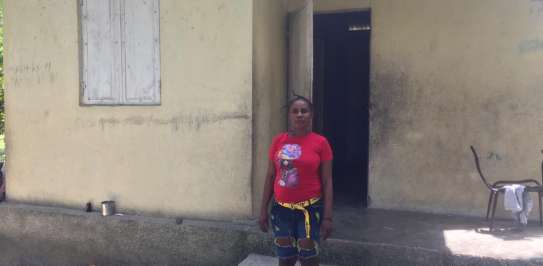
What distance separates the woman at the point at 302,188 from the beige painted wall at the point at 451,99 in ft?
7.48

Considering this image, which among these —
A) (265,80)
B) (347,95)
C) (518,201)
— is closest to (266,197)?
(265,80)

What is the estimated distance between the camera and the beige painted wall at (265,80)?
4.30m

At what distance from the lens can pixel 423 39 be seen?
4.98m

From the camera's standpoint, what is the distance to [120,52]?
4.78 metres

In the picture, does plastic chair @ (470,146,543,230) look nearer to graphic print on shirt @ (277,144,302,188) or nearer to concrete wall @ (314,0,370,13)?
concrete wall @ (314,0,370,13)

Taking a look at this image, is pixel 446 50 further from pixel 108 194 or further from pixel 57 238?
pixel 57 238

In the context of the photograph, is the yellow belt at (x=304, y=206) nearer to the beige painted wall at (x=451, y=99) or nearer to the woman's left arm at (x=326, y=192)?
the woman's left arm at (x=326, y=192)

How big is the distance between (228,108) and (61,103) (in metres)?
2.04

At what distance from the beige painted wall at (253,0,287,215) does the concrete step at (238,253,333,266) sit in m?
0.48

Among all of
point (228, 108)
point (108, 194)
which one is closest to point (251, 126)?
point (228, 108)

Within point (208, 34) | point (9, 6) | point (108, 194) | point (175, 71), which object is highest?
point (9, 6)

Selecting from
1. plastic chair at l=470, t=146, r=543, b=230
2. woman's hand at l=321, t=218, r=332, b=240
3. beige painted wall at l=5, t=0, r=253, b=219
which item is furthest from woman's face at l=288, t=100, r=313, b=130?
plastic chair at l=470, t=146, r=543, b=230

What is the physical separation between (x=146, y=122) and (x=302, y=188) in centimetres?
226

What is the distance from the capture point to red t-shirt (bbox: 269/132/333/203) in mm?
3055
